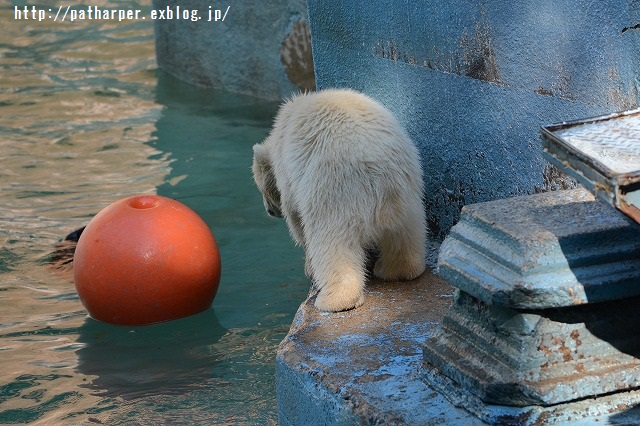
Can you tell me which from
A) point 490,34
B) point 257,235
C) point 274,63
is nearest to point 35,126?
point 274,63

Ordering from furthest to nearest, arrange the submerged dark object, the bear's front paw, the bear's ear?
the submerged dark object
the bear's ear
the bear's front paw

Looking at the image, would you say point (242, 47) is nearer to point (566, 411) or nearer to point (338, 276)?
point (338, 276)

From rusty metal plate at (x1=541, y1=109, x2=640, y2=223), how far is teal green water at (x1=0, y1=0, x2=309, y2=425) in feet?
6.91

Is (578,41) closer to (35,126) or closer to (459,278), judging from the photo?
(459,278)

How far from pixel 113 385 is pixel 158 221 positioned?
97cm

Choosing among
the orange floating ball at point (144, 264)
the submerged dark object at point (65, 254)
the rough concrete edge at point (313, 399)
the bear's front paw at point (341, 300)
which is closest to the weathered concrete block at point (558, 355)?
the rough concrete edge at point (313, 399)

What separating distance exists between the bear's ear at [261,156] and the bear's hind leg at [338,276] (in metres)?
0.92

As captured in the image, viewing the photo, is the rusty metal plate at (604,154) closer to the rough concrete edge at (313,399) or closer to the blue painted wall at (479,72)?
the blue painted wall at (479,72)

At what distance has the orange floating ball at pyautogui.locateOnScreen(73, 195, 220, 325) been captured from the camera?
513 centimetres

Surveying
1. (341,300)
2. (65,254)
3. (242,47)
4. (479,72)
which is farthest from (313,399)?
(242,47)

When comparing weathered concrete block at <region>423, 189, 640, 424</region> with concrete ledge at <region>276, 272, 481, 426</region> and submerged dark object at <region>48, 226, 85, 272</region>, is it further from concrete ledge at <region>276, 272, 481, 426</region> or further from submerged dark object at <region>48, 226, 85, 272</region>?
submerged dark object at <region>48, 226, 85, 272</region>

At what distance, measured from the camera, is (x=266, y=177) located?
510cm

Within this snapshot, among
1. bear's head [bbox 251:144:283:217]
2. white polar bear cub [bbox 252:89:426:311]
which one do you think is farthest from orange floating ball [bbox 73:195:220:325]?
white polar bear cub [bbox 252:89:426:311]

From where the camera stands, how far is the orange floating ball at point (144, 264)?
513 cm
